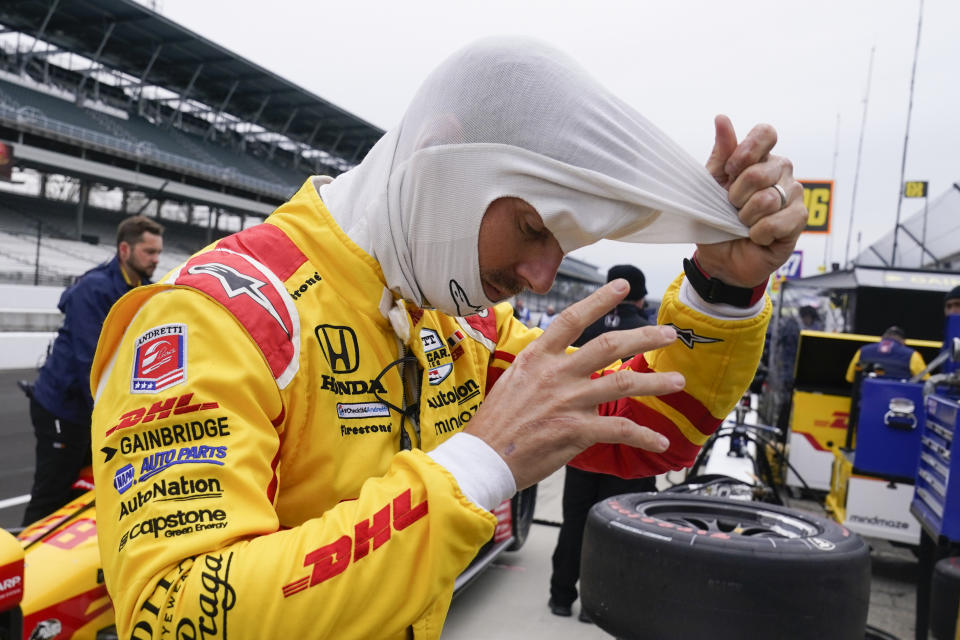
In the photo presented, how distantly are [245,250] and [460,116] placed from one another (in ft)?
1.52

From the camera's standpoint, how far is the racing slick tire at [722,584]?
171 cm

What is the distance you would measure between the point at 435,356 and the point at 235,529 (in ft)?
1.93

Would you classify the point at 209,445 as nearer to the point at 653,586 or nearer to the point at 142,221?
the point at 653,586

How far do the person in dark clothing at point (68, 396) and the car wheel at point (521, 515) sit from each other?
2.46 m

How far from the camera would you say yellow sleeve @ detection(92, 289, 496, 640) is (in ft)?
2.92

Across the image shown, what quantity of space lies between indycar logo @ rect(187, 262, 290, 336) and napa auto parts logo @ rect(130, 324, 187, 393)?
4.1 inches

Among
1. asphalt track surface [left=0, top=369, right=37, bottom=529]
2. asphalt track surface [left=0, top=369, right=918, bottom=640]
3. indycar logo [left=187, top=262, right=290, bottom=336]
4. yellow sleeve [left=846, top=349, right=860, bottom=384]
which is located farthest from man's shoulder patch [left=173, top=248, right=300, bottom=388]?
yellow sleeve [left=846, top=349, right=860, bottom=384]

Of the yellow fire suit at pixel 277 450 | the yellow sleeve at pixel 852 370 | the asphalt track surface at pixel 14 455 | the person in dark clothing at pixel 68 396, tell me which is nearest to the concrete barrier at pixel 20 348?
the asphalt track surface at pixel 14 455

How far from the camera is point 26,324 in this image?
43.4ft

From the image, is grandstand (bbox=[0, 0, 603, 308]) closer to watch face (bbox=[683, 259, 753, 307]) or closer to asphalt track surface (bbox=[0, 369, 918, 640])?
asphalt track surface (bbox=[0, 369, 918, 640])

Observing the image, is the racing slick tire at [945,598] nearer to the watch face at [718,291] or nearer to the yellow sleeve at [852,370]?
the watch face at [718,291]

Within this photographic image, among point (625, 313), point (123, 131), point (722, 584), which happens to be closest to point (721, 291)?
point (722, 584)

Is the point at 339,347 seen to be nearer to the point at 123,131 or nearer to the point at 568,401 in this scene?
the point at 568,401

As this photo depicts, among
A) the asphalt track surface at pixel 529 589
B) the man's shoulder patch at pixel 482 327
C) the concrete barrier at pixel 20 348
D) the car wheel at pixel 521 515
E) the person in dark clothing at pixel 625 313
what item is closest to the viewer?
the man's shoulder patch at pixel 482 327
